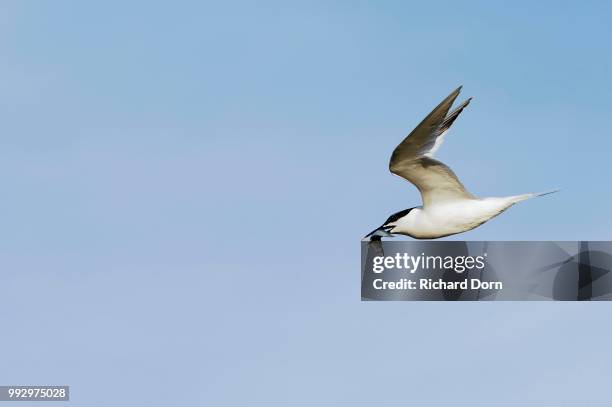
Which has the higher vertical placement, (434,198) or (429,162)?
(429,162)

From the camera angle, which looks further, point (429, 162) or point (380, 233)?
point (380, 233)

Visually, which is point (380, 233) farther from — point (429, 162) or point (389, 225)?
point (429, 162)

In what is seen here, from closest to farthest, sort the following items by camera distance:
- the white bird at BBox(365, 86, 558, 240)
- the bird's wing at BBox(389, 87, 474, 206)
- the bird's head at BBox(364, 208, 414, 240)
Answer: the bird's wing at BBox(389, 87, 474, 206) → the white bird at BBox(365, 86, 558, 240) → the bird's head at BBox(364, 208, 414, 240)

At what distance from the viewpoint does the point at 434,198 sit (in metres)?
15.0

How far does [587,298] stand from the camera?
55.3ft

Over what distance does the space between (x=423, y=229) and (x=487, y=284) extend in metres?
2.31

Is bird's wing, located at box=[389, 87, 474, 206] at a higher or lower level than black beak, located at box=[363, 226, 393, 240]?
higher

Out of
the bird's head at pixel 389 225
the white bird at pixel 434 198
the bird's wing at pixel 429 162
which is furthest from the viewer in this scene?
the bird's head at pixel 389 225

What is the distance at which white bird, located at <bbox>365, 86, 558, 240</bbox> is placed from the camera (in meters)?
14.4

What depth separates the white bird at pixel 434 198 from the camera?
1442 cm


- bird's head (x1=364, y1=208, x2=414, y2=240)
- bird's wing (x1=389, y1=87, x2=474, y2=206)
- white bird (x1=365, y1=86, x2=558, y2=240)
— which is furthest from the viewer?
bird's head (x1=364, y1=208, x2=414, y2=240)

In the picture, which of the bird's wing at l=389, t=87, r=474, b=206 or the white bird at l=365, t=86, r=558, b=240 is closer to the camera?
the bird's wing at l=389, t=87, r=474, b=206

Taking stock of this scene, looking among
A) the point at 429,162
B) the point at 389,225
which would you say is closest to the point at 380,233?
the point at 389,225

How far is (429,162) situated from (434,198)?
67cm
